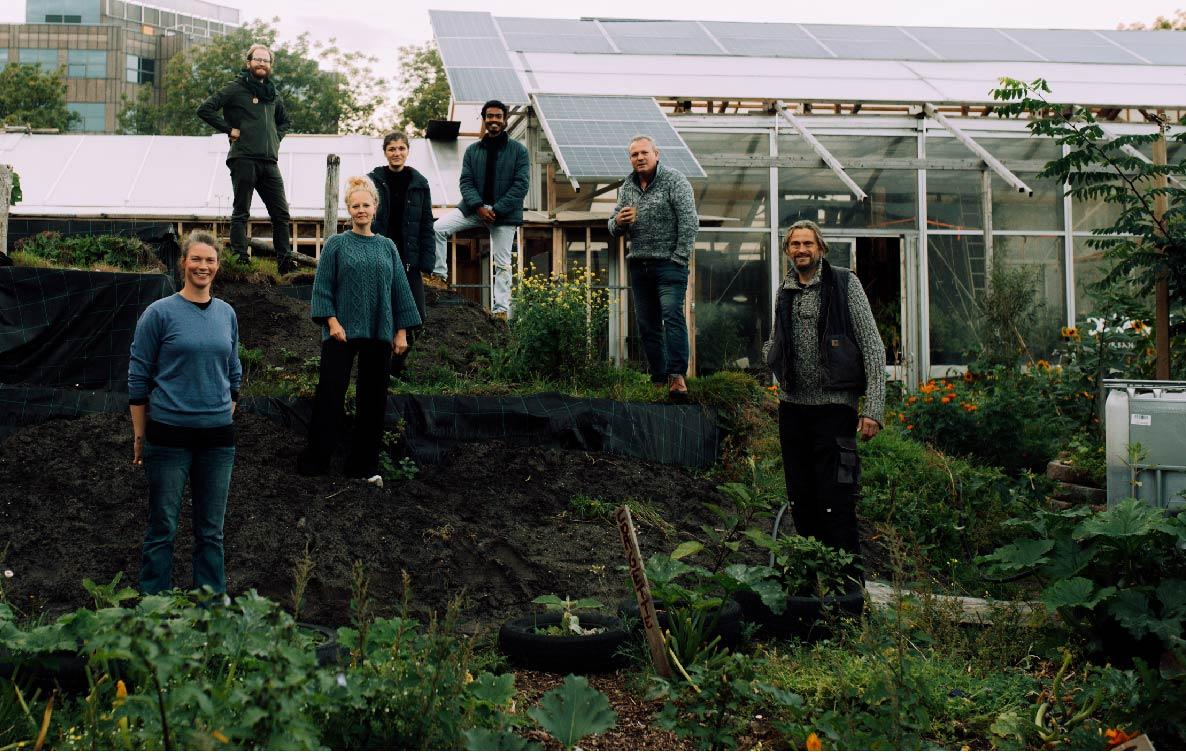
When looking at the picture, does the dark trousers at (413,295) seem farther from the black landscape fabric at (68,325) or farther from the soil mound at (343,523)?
the black landscape fabric at (68,325)

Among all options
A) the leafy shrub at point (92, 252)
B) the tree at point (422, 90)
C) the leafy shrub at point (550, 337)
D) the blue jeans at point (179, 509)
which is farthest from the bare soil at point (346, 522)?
the tree at point (422, 90)

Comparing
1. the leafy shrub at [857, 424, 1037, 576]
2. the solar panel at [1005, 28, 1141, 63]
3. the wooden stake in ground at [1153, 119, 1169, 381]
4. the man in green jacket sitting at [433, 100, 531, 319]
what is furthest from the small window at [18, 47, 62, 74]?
the wooden stake in ground at [1153, 119, 1169, 381]

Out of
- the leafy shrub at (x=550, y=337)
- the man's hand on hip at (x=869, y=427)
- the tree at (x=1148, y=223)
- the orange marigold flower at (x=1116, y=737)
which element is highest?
the tree at (x=1148, y=223)

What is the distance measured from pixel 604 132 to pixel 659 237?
12.0 ft

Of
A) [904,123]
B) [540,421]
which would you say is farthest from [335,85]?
[540,421]

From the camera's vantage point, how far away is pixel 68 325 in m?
7.58

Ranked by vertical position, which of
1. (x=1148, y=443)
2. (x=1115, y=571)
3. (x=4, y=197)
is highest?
(x=4, y=197)

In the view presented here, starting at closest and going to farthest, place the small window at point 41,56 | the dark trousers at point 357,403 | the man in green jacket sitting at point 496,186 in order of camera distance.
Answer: the dark trousers at point 357,403 → the man in green jacket sitting at point 496,186 → the small window at point 41,56

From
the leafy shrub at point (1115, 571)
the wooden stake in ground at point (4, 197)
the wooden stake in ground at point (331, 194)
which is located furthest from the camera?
the wooden stake in ground at point (331, 194)

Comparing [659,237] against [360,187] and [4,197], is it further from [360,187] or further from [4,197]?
[4,197]

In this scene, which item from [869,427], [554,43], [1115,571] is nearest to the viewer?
[1115,571]

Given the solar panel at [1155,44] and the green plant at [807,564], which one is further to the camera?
the solar panel at [1155,44]

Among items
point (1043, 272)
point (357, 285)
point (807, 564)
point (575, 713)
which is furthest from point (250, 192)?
point (1043, 272)

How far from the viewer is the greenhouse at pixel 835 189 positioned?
1198 centimetres
